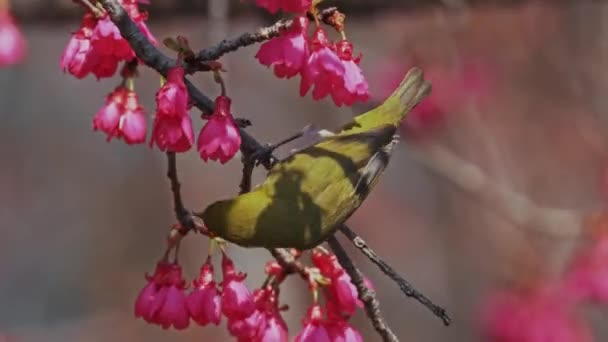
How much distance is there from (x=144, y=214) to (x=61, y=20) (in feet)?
16.3

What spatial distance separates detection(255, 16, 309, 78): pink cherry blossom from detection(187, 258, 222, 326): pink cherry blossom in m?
0.34

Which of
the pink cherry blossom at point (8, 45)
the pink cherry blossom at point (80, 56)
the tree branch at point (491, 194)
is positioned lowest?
the pink cherry blossom at point (80, 56)

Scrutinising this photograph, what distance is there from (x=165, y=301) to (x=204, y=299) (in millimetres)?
80

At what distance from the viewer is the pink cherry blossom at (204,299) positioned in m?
1.74

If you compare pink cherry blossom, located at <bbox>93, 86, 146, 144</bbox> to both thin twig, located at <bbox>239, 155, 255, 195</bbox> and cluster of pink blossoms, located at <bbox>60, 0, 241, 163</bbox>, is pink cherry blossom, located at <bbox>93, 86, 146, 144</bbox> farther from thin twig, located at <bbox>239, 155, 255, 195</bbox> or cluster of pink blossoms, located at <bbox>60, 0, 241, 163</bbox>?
thin twig, located at <bbox>239, 155, 255, 195</bbox>

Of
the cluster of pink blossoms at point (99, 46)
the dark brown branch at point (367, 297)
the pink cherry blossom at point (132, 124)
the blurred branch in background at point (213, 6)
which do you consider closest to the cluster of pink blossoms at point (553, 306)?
the blurred branch in background at point (213, 6)

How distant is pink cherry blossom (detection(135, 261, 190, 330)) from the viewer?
179cm

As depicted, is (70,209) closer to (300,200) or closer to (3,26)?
(3,26)

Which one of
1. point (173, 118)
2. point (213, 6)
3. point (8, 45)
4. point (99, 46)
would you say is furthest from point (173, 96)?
point (213, 6)

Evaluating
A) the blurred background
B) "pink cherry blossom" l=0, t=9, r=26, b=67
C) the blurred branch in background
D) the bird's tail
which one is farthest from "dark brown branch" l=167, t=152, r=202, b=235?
the blurred background

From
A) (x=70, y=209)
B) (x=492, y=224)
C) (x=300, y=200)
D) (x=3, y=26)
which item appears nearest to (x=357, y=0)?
(x=3, y=26)

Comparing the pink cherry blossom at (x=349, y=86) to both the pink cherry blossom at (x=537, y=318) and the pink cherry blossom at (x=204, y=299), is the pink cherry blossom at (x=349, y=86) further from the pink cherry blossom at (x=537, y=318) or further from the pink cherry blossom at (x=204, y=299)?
the pink cherry blossom at (x=537, y=318)

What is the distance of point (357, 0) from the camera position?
3.64m

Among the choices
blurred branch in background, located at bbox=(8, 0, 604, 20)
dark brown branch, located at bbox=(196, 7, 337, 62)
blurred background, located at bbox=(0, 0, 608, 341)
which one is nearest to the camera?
dark brown branch, located at bbox=(196, 7, 337, 62)
